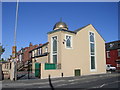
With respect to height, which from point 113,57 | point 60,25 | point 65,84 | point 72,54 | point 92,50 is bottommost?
point 65,84

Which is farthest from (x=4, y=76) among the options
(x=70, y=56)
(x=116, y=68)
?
(x=116, y=68)

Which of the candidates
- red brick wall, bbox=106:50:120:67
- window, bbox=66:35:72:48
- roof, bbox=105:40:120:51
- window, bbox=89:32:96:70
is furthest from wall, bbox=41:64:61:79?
roof, bbox=105:40:120:51

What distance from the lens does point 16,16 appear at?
729 inches

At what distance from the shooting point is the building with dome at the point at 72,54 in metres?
22.6

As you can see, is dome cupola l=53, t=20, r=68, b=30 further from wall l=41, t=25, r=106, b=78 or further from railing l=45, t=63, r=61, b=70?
railing l=45, t=63, r=61, b=70

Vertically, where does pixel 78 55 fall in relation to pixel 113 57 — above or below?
above

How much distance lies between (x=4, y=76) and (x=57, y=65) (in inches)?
300

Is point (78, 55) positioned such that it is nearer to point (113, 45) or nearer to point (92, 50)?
point (92, 50)

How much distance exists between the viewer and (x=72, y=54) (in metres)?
25.7

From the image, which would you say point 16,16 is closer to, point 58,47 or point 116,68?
point 58,47

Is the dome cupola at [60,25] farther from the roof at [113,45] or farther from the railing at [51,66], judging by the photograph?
the roof at [113,45]

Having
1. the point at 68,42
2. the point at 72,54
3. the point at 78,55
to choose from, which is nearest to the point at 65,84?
the point at 72,54

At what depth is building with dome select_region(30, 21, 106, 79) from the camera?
22562 millimetres

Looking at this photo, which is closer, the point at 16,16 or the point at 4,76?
the point at 16,16
